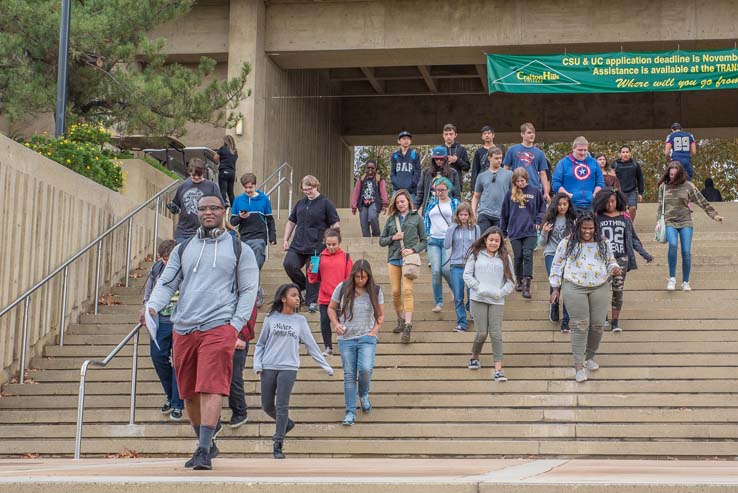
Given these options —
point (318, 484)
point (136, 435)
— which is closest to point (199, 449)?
point (318, 484)

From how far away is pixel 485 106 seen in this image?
98.5 ft

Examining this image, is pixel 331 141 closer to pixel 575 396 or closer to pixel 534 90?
pixel 534 90

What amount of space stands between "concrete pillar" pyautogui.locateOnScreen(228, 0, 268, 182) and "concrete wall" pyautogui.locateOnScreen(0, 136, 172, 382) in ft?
21.4

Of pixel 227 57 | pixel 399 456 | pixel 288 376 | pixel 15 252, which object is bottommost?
pixel 399 456

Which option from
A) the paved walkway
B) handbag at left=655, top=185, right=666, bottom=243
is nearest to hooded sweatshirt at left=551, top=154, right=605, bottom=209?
handbag at left=655, top=185, right=666, bottom=243

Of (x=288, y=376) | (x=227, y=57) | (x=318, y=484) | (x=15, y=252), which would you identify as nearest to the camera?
(x=318, y=484)

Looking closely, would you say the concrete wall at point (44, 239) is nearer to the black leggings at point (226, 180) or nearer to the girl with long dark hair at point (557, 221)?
the black leggings at point (226, 180)

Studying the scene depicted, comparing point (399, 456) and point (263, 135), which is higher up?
point (263, 135)

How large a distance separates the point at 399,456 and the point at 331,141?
20.5 m

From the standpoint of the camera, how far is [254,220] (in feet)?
47.1

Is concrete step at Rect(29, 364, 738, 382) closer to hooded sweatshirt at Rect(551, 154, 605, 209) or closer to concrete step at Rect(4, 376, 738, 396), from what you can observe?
concrete step at Rect(4, 376, 738, 396)

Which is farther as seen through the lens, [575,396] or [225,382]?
[575,396]

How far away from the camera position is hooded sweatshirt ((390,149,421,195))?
56.0 feet

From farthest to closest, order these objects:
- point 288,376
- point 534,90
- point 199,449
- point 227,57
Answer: point 227,57, point 534,90, point 288,376, point 199,449
